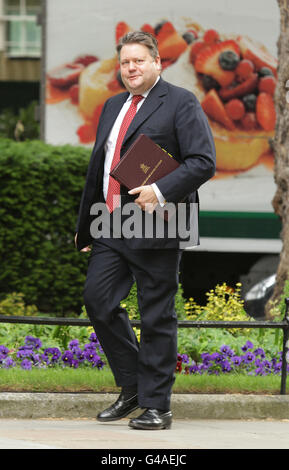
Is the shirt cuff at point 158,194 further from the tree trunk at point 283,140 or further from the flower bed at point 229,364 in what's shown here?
the tree trunk at point 283,140

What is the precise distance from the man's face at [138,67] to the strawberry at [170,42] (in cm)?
556

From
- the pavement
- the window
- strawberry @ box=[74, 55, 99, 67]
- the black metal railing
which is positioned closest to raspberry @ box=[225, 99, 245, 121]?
strawberry @ box=[74, 55, 99, 67]

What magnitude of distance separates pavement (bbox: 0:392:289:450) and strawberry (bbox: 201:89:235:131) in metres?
5.27

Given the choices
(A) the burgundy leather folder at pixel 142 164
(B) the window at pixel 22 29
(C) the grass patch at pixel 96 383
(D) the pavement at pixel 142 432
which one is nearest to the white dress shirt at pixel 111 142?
(A) the burgundy leather folder at pixel 142 164

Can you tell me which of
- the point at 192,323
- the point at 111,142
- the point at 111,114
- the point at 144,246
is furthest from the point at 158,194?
the point at 192,323

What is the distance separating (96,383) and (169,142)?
5.57 feet

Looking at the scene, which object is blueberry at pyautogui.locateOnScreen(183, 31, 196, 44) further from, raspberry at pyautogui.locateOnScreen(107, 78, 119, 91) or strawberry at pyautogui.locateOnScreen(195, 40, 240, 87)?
raspberry at pyautogui.locateOnScreen(107, 78, 119, 91)

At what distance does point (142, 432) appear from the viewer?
534 centimetres

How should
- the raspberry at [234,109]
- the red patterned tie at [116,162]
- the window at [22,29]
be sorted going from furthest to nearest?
1. the window at [22,29]
2. the raspberry at [234,109]
3. the red patterned tie at [116,162]

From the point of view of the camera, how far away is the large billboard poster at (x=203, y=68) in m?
11.0

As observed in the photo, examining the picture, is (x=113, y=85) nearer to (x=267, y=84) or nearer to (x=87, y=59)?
(x=87, y=59)

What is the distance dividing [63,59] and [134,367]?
616 cm
